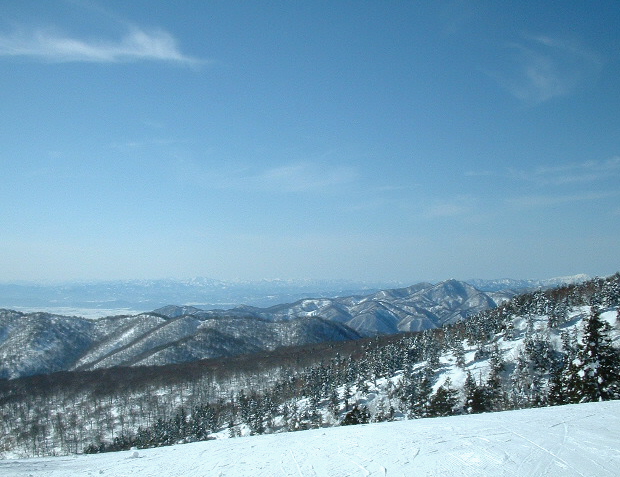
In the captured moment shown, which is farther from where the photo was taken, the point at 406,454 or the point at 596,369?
the point at 596,369

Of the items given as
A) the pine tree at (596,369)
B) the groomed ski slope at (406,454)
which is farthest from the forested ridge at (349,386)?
the groomed ski slope at (406,454)

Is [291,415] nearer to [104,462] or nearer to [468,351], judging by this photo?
[468,351]

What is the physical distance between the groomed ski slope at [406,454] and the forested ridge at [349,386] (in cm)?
2008

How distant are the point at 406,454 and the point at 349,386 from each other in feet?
287

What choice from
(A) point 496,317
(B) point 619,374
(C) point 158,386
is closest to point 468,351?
(A) point 496,317

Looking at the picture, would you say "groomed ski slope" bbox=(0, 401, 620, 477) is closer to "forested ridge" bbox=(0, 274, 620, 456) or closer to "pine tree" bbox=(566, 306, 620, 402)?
"pine tree" bbox=(566, 306, 620, 402)

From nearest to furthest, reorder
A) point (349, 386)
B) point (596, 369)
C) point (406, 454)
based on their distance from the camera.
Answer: point (406, 454), point (596, 369), point (349, 386)

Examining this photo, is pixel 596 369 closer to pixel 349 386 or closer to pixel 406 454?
pixel 406 454

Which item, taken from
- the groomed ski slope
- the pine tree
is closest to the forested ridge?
the pine tree

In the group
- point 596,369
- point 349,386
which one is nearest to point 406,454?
point 596,369

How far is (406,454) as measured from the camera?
12328 millimetres

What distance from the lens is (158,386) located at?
144 m

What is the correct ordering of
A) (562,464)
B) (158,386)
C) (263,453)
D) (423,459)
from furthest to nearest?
(158,386) → (263,453) → (423,459) → (562,464)

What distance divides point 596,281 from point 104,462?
134328 millimetres
